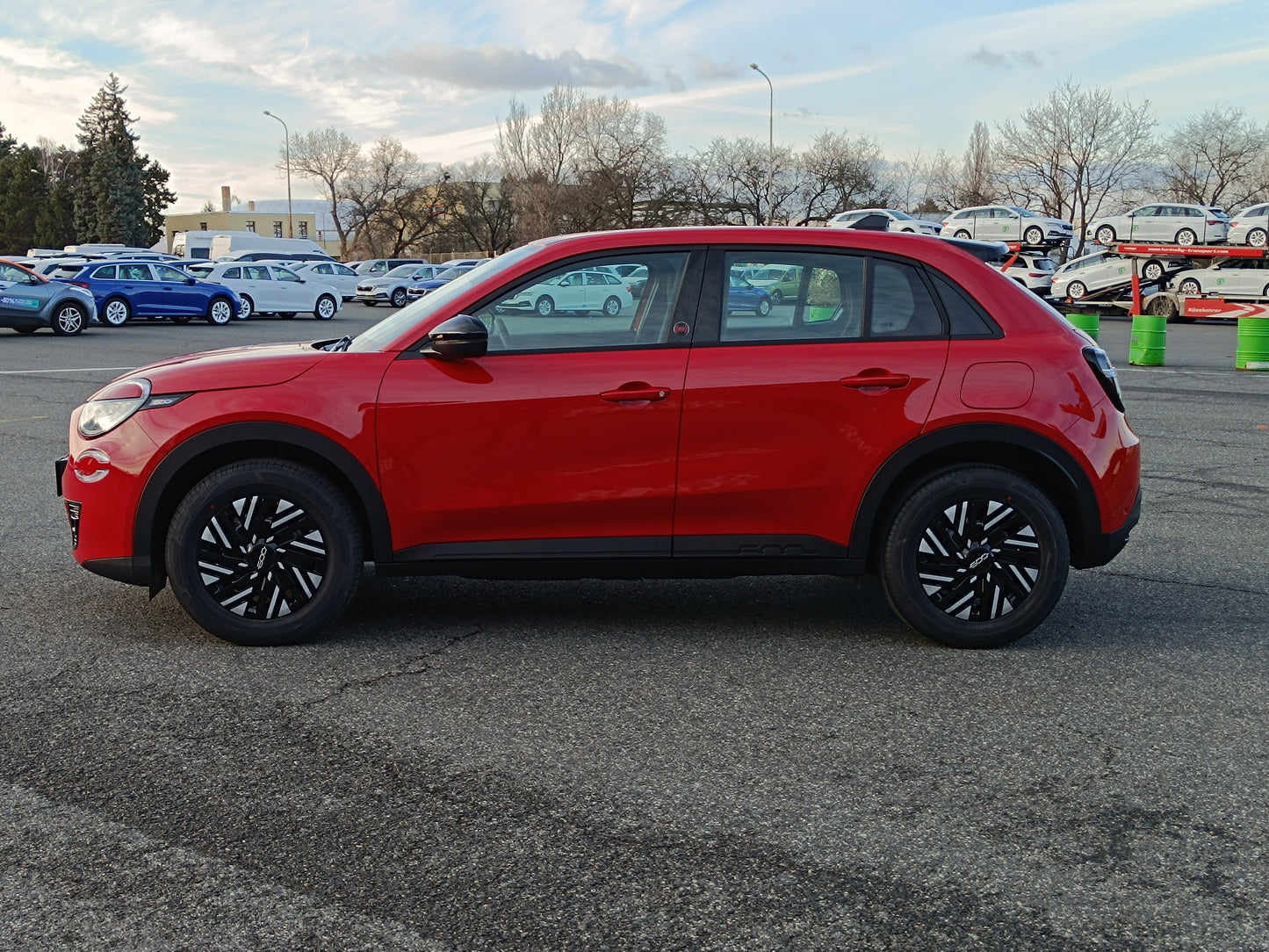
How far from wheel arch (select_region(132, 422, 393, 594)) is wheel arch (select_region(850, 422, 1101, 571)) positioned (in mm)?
1906

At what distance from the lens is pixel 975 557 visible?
16.3 feet

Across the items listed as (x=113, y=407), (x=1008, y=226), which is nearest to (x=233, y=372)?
(x=113, y=407)

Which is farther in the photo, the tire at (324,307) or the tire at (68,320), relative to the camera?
the tire at (324,307)

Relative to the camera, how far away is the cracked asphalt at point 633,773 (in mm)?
2908

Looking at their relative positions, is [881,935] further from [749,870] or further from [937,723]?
[937,723]

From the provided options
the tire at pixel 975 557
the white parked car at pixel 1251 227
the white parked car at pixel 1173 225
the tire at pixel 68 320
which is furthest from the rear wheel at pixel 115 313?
the white parked car at pixel 1251 227

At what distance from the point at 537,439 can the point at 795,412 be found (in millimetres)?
1006

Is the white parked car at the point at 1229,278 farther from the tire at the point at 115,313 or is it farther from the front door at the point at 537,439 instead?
the front door at the point at 537,439

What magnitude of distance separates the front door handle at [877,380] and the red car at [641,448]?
10 millimetres

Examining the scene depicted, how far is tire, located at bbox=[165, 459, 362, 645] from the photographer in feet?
15.8

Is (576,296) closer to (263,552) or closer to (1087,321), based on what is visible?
(263,552)

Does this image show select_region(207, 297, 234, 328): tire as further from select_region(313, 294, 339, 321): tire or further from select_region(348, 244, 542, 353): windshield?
select_region(348, 244, 542, 353): windshield

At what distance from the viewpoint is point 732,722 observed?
4148 mm

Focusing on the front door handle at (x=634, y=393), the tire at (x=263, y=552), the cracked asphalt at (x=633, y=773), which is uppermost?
the front door handle at (x=634, y=393)
